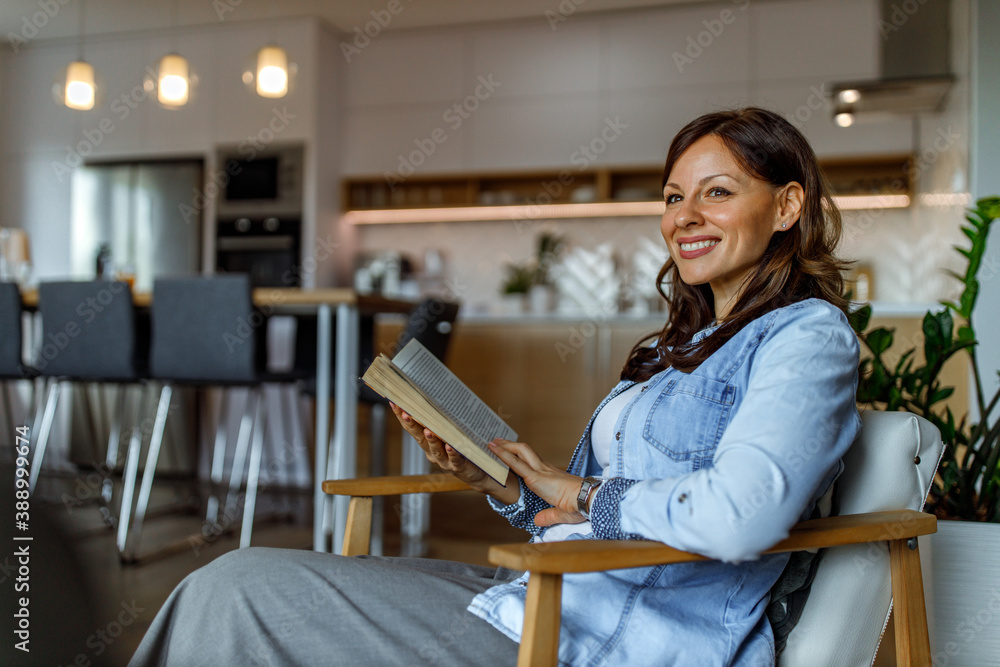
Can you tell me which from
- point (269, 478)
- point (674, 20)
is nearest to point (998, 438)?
point (269, 478)

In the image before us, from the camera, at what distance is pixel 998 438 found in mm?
1635

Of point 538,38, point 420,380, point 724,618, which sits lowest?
point 724,618

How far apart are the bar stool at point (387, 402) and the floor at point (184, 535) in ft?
0.18

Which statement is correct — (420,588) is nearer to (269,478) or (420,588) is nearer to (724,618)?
(724,618)

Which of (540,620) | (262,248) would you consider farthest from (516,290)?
(540,620)

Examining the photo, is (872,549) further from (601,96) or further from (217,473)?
(601,96)

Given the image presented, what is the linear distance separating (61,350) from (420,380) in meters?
2.42

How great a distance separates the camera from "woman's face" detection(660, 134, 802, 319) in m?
1.19

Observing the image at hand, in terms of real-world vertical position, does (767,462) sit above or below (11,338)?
below

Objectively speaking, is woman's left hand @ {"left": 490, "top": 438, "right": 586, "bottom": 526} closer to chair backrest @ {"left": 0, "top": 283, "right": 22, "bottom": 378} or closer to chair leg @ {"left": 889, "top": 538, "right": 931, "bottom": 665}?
chair leg @ {"left": 889, "top": 538, "right": 931, "bottom": 665}

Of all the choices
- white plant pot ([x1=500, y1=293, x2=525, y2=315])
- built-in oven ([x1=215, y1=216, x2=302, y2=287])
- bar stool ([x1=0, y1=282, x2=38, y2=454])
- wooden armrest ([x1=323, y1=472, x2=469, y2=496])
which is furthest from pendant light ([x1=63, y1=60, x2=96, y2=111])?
wooden armrest ([x1=323, y1=472, x2=469, y2=496])

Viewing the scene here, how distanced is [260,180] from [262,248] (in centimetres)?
45

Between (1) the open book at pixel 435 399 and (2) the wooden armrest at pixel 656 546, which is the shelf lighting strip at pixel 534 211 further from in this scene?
(2) the wooden armrest at pixel 656 546

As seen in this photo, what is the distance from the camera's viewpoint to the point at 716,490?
35.4 inches
